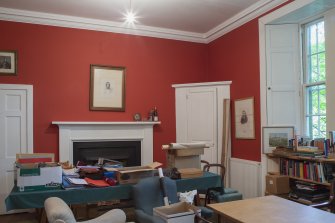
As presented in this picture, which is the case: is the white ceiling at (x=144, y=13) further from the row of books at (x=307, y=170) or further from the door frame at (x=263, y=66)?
the row of books at (x=307, y=170)

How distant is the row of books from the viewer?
10.7 ft

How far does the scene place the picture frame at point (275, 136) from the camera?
13.1 ft

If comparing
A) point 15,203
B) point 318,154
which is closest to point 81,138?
point 15,203

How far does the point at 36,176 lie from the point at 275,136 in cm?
317

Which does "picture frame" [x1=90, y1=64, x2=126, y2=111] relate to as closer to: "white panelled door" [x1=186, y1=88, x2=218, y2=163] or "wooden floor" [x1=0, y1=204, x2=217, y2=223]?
"white panelled door" [x1=186, y1=88, x2=218, y2=163]

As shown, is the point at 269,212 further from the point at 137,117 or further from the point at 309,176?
the point at 137,117

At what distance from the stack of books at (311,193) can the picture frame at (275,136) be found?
63 cm

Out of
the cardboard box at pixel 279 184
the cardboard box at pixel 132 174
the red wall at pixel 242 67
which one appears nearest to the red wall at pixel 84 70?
the red wall at pixel 242 67

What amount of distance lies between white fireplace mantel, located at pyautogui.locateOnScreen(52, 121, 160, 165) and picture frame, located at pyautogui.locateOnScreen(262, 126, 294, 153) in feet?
6.49

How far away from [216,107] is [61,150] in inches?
109

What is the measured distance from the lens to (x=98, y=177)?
2.86m

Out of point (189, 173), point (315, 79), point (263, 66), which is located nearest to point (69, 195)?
point (189, 173)

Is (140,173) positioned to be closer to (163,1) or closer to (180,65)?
(163,1)

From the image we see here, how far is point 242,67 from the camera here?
15.7ft
